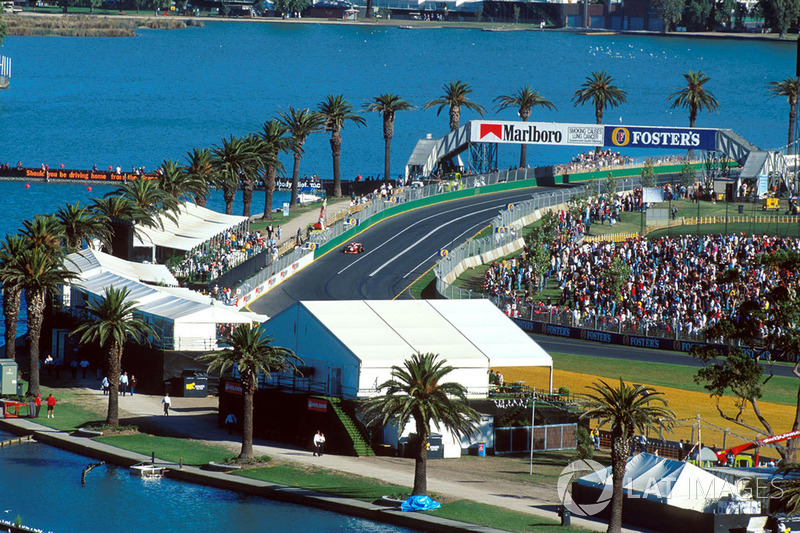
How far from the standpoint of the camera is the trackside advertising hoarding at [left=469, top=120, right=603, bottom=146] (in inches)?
5605

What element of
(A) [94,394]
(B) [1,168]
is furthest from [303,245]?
(B) [1,168]

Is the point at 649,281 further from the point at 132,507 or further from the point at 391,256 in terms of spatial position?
the point at 132,507

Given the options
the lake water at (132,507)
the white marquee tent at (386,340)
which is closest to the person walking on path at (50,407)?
the lake water at (132,507)

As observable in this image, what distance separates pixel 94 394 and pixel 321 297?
22155mm

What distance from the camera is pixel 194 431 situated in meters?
70.1

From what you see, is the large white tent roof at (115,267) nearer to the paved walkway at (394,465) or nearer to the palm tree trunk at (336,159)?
the paved walkway at (394,465)

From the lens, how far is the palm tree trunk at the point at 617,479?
51469mm

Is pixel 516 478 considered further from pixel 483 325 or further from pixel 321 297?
pixel 321 297

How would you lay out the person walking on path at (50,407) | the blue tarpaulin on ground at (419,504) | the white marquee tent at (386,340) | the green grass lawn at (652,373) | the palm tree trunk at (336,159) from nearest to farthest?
1. the blue tarpaulin on ground at (419,504)
2. the white marquee tent at (386,340)
3. the person walking on path at (50,407)
4. the green grass lawn at (652,373)
5. the palm tree trunk at (336,159)

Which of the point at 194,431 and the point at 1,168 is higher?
the point at 1,168

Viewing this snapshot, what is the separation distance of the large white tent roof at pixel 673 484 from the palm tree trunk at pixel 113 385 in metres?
25.9

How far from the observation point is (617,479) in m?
51.8

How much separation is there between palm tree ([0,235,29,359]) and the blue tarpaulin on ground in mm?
29157

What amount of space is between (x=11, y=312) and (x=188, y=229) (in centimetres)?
2855
